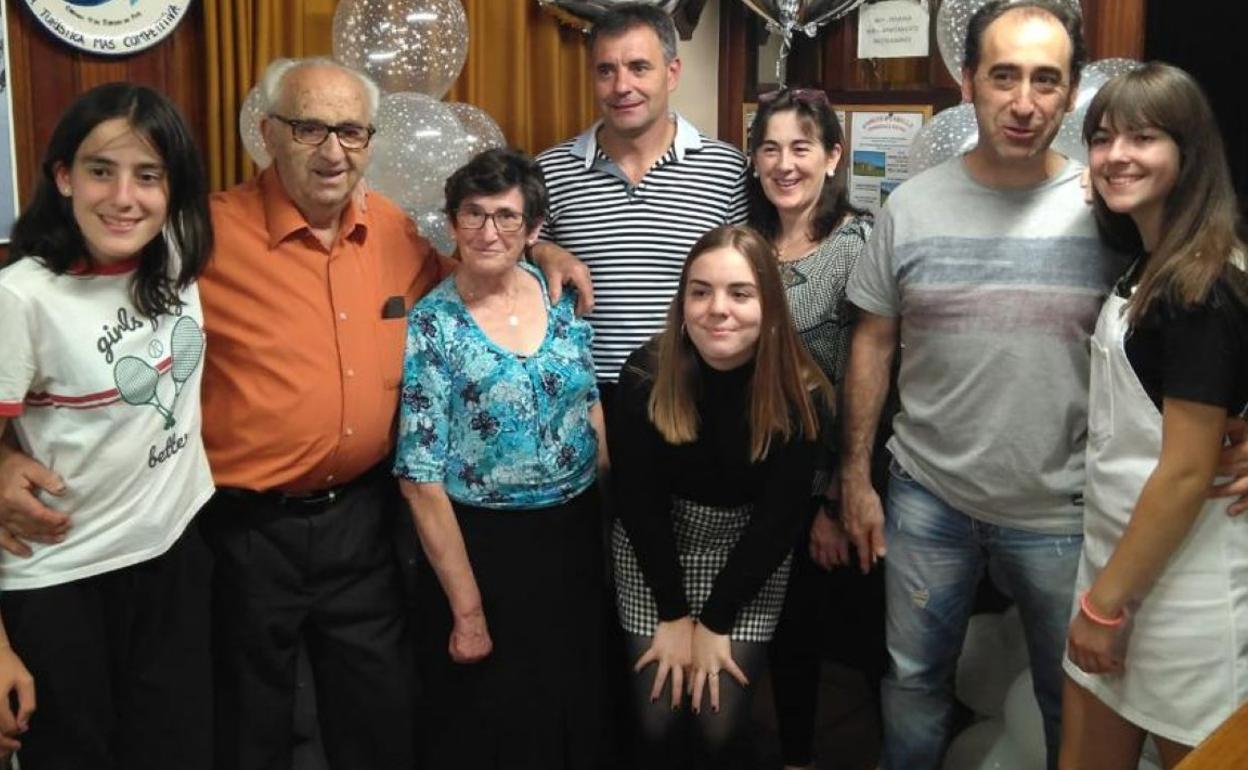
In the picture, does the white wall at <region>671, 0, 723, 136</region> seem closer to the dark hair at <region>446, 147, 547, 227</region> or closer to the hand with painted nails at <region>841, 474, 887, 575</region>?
the dark hair at <region>446, 147, 547, 227</region>

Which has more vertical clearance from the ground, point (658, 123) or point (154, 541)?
point (658, 123)

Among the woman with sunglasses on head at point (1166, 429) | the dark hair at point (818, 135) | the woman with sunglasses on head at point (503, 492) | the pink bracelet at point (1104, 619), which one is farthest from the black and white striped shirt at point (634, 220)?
the pink bracelet at point (1104, 619)

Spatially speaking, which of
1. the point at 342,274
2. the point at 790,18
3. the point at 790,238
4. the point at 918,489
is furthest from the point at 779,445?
the point at 790,18

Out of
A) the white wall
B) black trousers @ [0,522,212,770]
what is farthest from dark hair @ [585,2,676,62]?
black trousers @ [0,522,212,770]

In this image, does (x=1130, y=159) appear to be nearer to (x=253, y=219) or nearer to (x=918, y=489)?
(x=918, y=489)

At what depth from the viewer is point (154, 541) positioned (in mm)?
1753

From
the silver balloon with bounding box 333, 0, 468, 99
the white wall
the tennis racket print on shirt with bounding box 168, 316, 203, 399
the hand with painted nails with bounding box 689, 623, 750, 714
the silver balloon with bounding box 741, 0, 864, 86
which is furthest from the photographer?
the white wall

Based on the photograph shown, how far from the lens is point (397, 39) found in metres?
2.45

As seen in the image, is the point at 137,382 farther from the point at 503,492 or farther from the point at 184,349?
the point at 503,492

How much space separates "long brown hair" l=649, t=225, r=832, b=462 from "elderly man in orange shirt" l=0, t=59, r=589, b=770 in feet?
1.59

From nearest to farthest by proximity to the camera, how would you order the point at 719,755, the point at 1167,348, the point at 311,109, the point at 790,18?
the point at 1167,348, the point at 311,109, the point at 719,755, the point at 790,18

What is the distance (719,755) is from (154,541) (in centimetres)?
105

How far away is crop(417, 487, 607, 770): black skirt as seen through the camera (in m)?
2.07

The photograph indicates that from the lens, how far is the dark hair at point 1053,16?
72.8 inches
